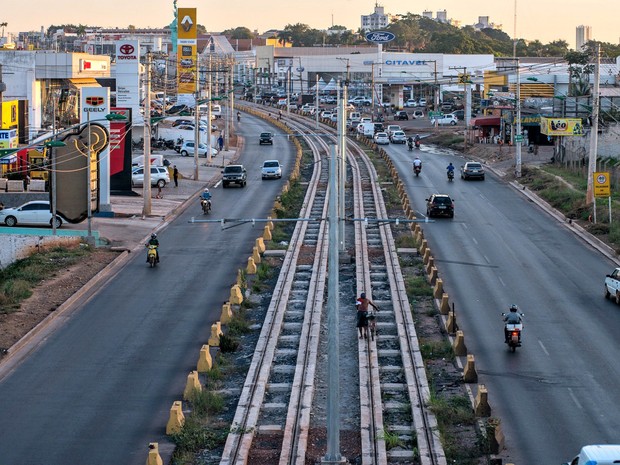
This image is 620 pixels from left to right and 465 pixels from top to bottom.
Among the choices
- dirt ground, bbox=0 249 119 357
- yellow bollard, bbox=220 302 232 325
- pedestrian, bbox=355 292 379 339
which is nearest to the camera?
pedestrian, bbox=355 292 379 339

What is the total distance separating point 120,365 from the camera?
28234 millimetres

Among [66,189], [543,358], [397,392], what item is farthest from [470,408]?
[66,189]

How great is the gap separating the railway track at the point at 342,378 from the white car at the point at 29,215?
503 inches

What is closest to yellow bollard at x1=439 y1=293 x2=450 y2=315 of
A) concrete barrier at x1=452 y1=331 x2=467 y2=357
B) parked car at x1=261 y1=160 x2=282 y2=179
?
concrete barrier at x1=452 y1=331 x2=467 y2=357

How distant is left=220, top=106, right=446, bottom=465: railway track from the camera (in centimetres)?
2166

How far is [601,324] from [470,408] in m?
10.1

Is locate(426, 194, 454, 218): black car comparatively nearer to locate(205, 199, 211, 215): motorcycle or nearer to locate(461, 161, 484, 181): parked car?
locate(205, 199, 211, 215): motorcycle

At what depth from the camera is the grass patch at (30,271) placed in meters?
35.0

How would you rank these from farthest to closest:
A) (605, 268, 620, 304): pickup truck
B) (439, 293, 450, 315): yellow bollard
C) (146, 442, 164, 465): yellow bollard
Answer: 1. (605, 268, 620, 304): pickup truck
2. (439, 293, 450, 315): yellow bollard
3. (146, 442, 164, 465): yellow bollard

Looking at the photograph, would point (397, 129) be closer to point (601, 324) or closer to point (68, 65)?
point (68, 65)

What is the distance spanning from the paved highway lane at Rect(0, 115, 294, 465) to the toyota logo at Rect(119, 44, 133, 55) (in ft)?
146

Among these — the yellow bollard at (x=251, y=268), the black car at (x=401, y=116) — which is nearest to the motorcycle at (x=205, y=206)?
the yellow bollard at (x=251, y=268)

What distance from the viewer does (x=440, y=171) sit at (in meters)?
81.1

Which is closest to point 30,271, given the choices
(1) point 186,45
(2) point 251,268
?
(2) point 251,268
